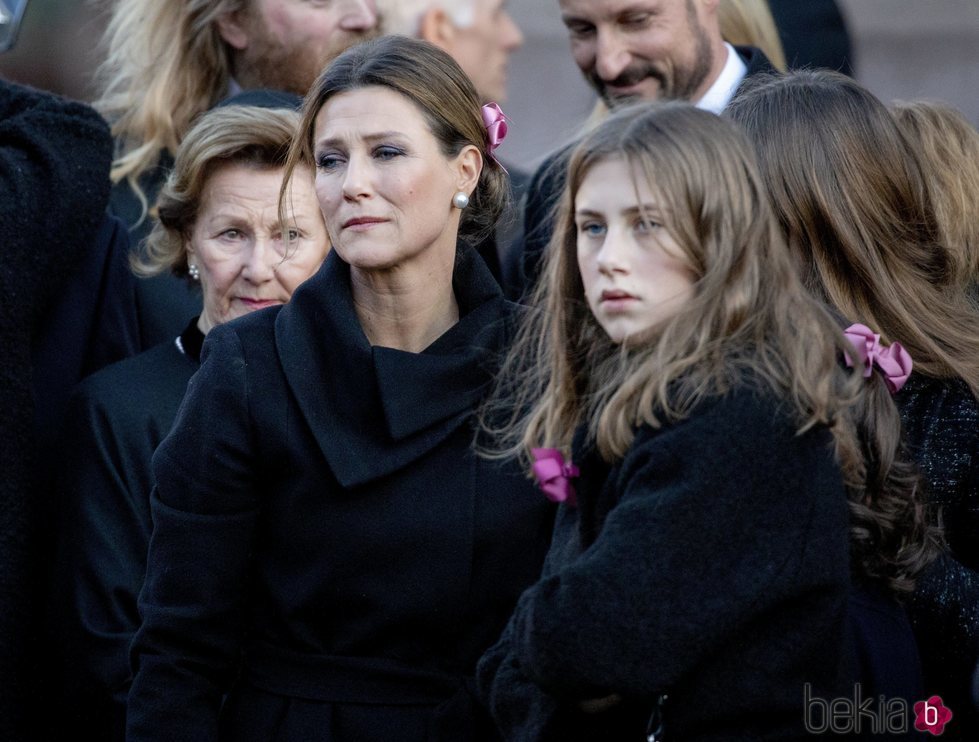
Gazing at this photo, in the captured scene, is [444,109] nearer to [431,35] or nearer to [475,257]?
[475,257]

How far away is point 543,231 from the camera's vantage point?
362 centimetres

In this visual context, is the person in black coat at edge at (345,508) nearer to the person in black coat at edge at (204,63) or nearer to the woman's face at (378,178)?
the woman's face at (378,178)

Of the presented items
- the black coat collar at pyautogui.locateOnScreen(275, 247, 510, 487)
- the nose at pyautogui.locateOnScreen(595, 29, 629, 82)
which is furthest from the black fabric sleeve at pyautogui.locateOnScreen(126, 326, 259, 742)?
the nose at pyautogui.locateOnScreen(595, 29, 629, 82)

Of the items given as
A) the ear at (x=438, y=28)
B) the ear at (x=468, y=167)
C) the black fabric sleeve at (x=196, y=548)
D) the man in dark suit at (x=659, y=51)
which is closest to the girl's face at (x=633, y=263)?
the ear at (x=468, y=167)

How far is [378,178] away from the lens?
2586 millimetres

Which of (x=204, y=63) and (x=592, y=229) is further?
(x=204, y=63)

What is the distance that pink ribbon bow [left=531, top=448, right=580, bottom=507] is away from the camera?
2.19m

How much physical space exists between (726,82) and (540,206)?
0.68 meters

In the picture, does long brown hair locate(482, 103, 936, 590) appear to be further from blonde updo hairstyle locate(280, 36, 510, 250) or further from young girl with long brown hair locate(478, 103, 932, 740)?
blonde updo hairstyle locate(280, 36, 510, 250)

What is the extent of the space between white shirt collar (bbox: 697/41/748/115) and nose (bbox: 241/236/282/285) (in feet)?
4.48

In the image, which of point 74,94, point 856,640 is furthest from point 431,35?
point 74,94

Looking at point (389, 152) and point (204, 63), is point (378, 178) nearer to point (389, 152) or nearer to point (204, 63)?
point (389, 152)

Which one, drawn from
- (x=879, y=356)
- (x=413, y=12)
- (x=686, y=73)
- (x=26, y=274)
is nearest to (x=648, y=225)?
(x=879, y=356)

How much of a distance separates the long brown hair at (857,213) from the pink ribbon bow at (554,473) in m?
0.61
